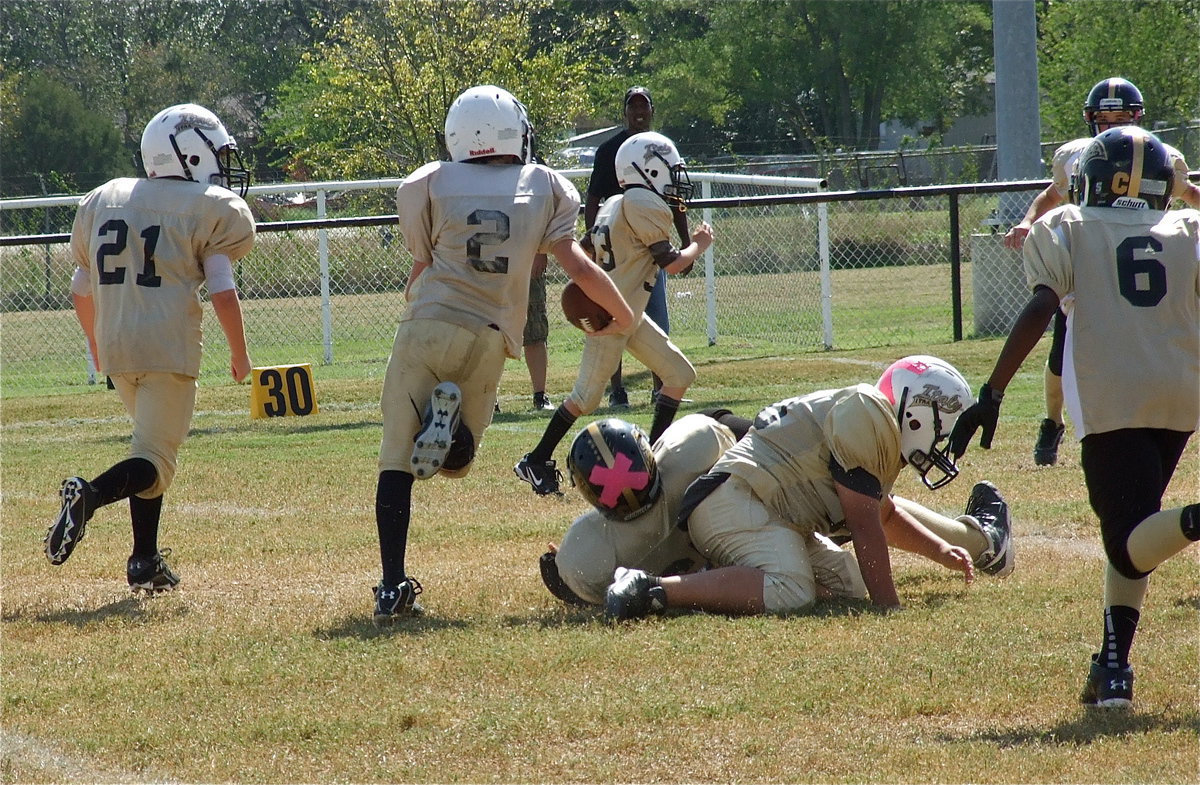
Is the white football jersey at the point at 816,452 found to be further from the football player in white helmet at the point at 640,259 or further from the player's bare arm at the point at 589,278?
the football player in white helmet at the point at 640,259

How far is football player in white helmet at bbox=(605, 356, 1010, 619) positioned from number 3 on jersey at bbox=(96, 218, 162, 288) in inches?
88.4

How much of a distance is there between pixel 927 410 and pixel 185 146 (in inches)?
123

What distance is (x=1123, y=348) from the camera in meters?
4.12

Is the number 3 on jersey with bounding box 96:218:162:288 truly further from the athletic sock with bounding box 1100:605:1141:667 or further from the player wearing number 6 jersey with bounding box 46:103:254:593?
the athletic sock with bounding box 1100:605:1141:667

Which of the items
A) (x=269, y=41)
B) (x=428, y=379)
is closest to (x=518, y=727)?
(x=428, y=379)

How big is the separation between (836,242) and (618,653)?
65.4ft

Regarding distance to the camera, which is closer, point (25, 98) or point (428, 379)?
point (428, 379)

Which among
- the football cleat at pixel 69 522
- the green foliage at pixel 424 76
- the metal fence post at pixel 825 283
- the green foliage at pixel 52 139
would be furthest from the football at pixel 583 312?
the green foliage at pixel 52 139

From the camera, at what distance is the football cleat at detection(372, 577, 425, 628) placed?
5230 millimetres

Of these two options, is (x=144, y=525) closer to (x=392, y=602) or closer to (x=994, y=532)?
(x=392, y=602)

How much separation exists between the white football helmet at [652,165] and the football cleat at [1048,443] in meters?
2.43

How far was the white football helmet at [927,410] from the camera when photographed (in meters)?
5.19

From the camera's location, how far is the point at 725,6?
52.0 metres

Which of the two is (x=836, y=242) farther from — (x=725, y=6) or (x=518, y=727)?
(x=725, y=6)
